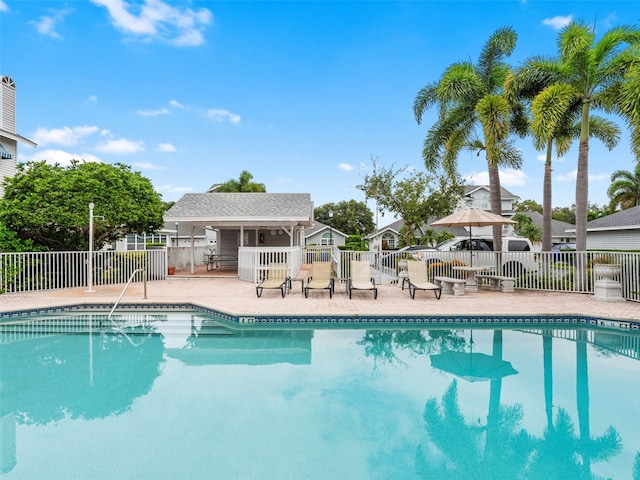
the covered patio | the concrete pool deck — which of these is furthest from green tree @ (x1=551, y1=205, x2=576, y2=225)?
the concrete pool deck

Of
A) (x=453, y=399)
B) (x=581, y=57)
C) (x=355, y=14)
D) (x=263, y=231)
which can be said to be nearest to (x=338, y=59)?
(x=355, y=14)

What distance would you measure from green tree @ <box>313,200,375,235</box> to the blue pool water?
56.2 meters

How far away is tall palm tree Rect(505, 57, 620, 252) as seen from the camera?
13.8 metres

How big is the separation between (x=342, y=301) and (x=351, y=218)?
54.7 metres

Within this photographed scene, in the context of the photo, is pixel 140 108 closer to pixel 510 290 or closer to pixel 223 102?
pixel 223 102

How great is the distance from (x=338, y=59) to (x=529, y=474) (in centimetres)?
2210

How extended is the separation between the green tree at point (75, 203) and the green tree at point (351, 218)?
163 ft

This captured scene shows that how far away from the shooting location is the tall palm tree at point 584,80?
12297mm

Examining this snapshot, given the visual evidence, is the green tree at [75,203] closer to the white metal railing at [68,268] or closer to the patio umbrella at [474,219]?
the white metal railing at [68,268]

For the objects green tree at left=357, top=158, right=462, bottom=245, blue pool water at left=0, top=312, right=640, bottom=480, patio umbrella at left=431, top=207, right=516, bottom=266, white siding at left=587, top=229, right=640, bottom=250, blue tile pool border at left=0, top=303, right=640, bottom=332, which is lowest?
blue pool water at left=0, top=312, right=640, bottom=480

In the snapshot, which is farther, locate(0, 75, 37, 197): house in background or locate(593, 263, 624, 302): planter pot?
locate(0, 75, 37, 197): house in background

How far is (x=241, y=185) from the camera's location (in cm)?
4291

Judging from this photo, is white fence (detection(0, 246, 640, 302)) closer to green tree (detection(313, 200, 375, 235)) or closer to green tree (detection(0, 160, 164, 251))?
green tree (detection(0, 160, 164, 251))

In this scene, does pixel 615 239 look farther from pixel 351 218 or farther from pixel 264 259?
pixel 351 218
